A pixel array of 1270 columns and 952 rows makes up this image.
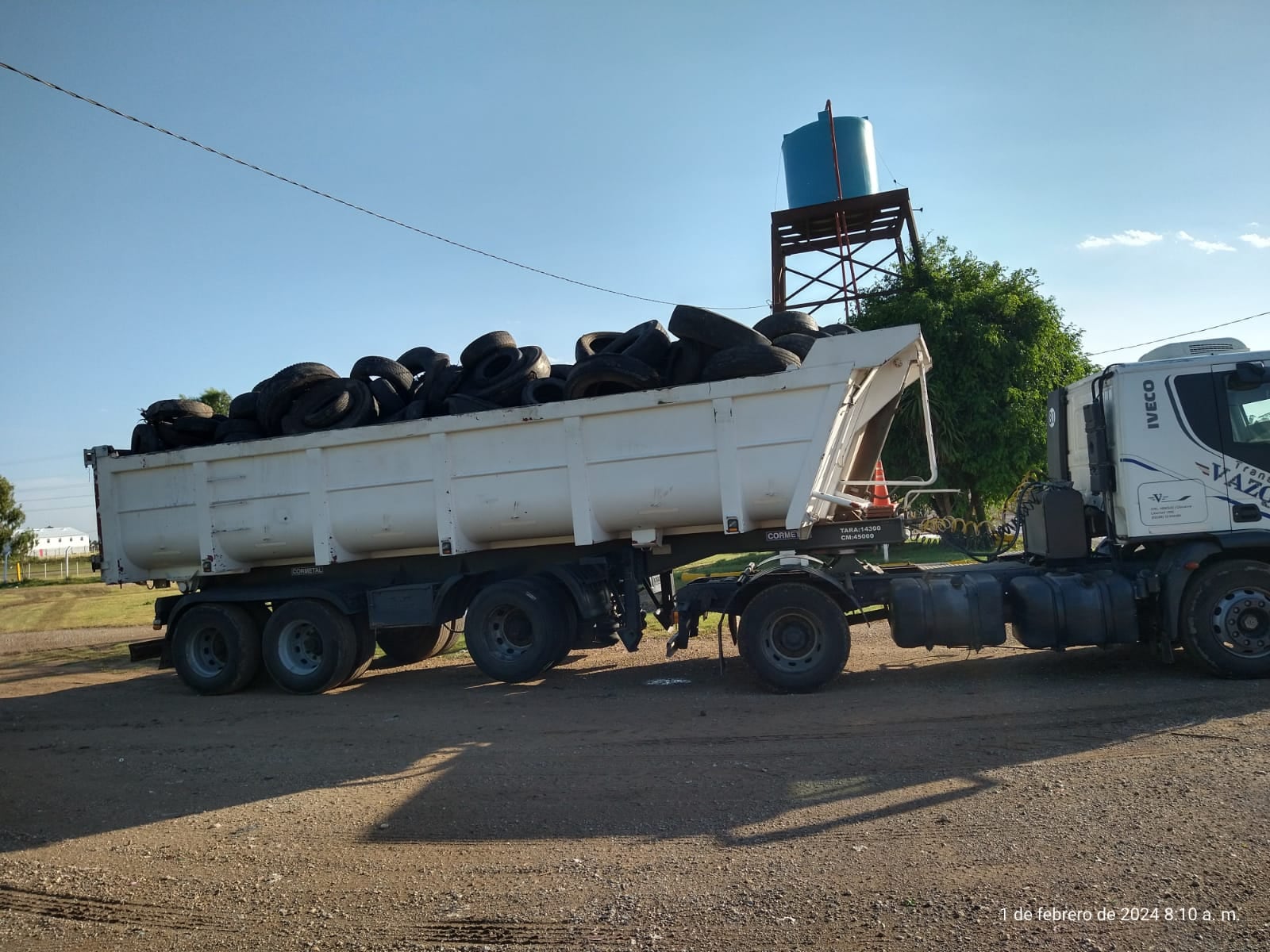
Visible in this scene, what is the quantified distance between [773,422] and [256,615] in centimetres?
665

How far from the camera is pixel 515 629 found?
32.2ft

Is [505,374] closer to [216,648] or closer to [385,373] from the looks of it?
[385,373]

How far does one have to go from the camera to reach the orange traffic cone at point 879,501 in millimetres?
9484

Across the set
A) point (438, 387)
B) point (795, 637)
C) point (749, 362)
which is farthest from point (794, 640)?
point (438, 387)

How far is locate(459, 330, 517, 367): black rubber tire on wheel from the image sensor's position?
10180mm

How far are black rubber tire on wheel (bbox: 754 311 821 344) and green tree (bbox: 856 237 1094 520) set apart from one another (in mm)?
13616

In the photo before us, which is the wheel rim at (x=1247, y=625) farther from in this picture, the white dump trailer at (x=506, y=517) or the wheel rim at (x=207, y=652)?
the wheel rim at (x=207, y=652)

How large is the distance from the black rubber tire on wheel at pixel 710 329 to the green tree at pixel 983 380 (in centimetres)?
1474

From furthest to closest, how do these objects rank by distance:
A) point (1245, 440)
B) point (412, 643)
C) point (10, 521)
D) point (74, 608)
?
point (10, 521) → point (74, 608) → point (412, 643) → point (1245, 440)

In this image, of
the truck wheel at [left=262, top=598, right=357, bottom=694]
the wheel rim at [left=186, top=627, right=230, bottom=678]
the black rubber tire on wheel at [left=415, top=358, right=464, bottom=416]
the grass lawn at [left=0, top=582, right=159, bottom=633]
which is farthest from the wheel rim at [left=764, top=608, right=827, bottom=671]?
the grass lawn at [left=0, top=582, right=159, bottom=633]

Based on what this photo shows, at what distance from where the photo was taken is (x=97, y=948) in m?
4.13

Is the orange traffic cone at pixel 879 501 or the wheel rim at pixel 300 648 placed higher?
the orange traffic cone at pixel 879 501

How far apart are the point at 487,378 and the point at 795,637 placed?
14.3ft

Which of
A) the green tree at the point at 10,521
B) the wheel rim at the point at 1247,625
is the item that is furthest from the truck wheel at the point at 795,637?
the green tree at the point at 10,521
